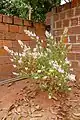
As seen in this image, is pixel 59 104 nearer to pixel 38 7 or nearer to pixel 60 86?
pixel 60 86

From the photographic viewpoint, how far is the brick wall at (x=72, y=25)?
116 inches

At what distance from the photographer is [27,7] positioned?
13.6 ft

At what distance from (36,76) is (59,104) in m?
0.34

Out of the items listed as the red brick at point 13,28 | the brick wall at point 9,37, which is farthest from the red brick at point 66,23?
the red brick at point 13,28

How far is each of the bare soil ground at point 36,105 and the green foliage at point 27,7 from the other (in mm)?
1776

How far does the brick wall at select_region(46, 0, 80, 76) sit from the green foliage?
71 centimetres

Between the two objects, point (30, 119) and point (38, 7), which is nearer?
point (30, 119)

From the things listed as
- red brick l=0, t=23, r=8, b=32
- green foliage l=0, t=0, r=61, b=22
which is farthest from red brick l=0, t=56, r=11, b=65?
green foliage l=0, t=0, r=61, b=22

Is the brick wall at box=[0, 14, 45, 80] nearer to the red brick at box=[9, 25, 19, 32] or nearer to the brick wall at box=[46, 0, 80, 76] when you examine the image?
the red brick at box=[9, 25, 19, 32]

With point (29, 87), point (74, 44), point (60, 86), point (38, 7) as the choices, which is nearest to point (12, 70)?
point (29, 87)

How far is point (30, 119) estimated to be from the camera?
2084 millimetres

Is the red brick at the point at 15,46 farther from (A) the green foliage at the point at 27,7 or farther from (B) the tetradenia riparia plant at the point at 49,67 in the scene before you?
(A) the green foliage at the point at 27,7

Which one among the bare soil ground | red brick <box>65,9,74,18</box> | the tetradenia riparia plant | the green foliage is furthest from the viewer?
the green foliage

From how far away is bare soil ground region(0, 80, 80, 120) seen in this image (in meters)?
2.12
